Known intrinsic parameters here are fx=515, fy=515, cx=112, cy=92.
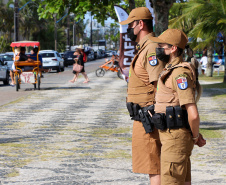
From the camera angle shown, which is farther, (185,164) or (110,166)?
(110,166)

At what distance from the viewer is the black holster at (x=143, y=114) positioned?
4.70 meters

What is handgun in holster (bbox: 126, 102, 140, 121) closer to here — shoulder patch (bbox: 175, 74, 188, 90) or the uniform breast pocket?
the uniform breast pocket

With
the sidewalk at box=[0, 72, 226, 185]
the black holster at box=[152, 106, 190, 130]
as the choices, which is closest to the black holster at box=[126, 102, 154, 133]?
the black holster at box=[152, 106, 190, 130]

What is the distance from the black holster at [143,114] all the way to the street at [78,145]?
1.54 metres

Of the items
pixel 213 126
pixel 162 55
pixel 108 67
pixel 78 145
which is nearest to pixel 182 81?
pixel 162 55

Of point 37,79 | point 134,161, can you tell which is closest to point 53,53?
point 37,79

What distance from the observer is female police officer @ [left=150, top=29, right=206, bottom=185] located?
13.6 ft

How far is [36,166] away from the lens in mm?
7059

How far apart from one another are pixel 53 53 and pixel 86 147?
3046 cm

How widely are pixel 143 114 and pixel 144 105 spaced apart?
6.8 inches

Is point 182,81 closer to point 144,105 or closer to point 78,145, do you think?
point 144,105

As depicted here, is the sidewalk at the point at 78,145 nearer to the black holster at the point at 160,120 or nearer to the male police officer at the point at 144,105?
the male police officer at the point at 144,105

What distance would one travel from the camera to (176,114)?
4.21m

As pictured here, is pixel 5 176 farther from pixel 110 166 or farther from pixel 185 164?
pixel 185 164
